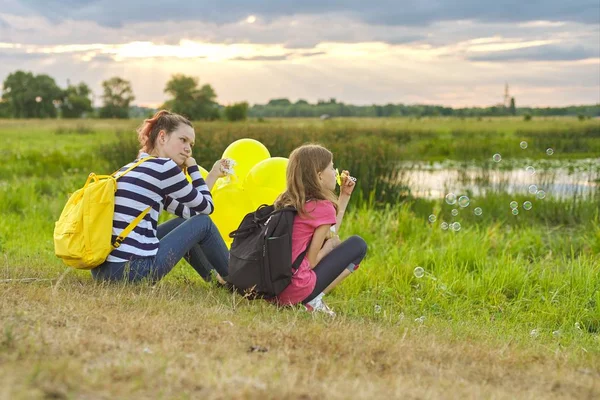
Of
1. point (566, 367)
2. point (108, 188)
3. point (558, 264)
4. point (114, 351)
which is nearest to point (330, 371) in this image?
point (114, 351)

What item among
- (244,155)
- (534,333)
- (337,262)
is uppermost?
(244,155)

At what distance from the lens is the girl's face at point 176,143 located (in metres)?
4.77

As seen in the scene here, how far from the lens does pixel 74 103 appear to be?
79.2 m

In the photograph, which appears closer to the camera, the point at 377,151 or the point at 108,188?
the point at 108,188

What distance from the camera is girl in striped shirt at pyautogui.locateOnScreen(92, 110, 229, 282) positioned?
4.61 m

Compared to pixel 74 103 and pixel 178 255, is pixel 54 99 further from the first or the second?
pixel 178 255

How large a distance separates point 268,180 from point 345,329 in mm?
1816

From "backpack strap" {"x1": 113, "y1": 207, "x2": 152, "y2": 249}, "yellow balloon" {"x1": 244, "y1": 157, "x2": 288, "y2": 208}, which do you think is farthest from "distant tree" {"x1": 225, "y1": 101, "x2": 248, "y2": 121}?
"backpack strap" {"x1": 113, "y1": 207, "x2": 152, "y2": 249}

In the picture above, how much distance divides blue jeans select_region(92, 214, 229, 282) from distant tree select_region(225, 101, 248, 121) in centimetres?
4622

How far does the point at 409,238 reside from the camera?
848cm

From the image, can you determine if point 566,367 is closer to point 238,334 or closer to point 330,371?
point 330,371

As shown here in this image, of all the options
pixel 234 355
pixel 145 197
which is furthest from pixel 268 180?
pixel 234 355

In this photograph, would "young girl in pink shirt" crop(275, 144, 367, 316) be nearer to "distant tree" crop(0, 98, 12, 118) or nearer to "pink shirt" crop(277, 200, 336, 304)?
"pink shirt" crop(277, 200, 336, 304)

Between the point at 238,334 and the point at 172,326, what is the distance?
339 millimetres
